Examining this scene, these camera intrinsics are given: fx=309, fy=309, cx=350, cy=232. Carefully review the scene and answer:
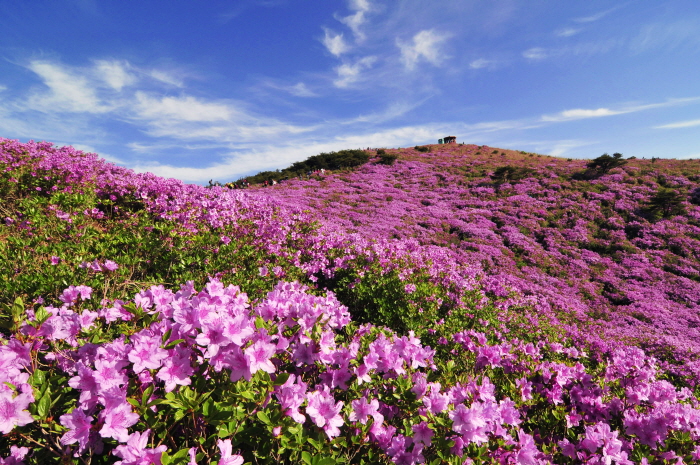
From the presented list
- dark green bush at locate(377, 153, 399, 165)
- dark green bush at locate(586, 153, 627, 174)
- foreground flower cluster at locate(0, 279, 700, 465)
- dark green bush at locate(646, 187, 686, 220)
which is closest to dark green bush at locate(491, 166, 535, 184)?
dark green bush at locate(586, 153, 627, 174)

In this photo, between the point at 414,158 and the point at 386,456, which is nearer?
the point at 386,456

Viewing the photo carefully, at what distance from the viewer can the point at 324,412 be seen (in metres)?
1.96

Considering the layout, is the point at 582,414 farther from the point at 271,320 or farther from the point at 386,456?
the point at 271,320

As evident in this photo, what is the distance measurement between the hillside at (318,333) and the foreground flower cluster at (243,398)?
1 cm

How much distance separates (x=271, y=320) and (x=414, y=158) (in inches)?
1346

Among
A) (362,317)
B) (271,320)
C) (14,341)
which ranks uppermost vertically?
(14,341)

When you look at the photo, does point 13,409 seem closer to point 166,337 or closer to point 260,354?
point 166,337

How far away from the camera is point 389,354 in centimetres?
252

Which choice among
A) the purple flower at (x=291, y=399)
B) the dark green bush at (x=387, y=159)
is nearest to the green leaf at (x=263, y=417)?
the purple flower at (x=291, y=399)

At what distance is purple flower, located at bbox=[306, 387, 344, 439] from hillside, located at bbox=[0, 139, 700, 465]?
13 mm

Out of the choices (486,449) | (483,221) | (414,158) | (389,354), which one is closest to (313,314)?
(389,354)

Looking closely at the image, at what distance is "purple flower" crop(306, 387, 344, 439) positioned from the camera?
190 cm

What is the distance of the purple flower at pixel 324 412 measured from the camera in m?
1.90

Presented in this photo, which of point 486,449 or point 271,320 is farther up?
point 271,320
